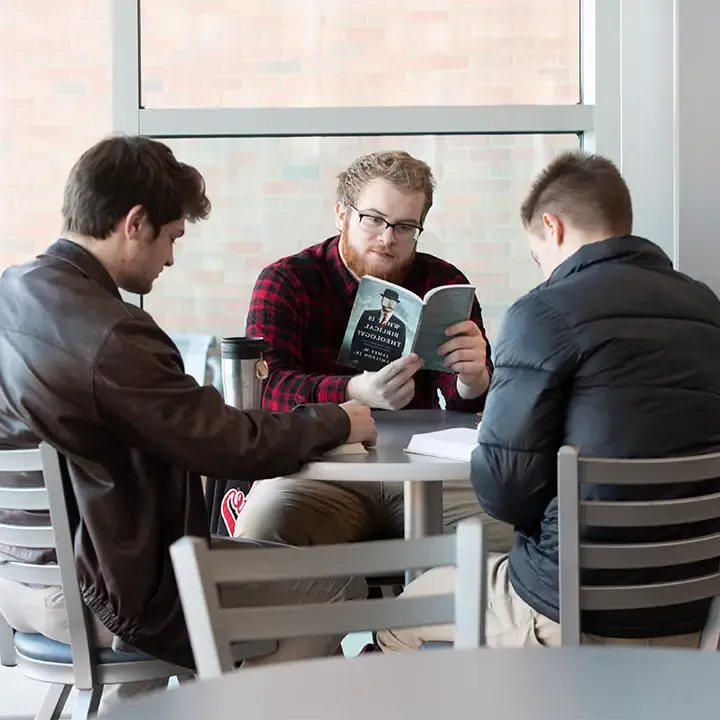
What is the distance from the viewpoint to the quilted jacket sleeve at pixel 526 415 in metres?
1.74

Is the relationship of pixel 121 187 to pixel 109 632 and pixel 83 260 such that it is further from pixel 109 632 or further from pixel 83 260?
pixel 109 632

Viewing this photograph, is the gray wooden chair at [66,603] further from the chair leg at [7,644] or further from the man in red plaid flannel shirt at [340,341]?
the man in red plaid flannel shirt at [340,341]

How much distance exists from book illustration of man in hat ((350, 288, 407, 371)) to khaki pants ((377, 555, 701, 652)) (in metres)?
0.56

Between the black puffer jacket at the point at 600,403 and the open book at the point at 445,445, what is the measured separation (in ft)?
0.44

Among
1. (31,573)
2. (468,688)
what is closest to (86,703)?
(31,573)

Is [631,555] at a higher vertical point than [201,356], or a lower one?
lower

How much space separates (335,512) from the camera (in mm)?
2529

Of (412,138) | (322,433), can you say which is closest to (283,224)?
(412,138)

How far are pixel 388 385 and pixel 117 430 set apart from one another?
2.35ft

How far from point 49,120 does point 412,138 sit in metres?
1.19

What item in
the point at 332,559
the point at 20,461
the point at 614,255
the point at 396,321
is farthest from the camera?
the point at 396,321

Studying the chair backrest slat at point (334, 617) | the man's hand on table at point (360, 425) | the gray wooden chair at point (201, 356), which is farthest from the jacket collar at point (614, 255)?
the gray wooden chair at point (201, 356)

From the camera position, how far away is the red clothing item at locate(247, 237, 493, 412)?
2625 millimetres

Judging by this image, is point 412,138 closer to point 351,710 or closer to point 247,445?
point 247,445
